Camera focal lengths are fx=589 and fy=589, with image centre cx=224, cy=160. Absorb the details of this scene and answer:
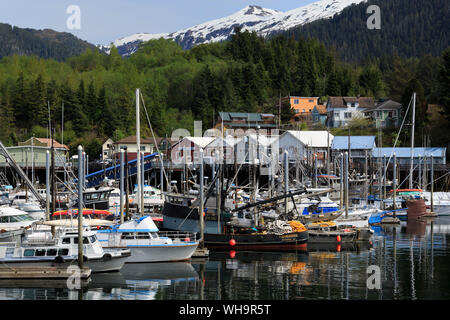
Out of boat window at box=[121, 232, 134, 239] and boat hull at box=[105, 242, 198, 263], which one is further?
boat window at box=[121, 232, 134, 239]

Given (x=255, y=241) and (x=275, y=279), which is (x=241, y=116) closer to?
(x=255, y=241)

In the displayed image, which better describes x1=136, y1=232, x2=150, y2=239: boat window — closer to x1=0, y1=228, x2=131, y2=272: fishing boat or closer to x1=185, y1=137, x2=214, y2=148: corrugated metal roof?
x1=0, y1=228, x2=131, y2=272: fishing boat

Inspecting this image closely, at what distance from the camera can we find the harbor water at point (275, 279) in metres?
30.6

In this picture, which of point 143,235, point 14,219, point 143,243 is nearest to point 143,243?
point 143,243

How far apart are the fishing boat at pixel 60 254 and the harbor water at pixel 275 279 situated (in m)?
0.88

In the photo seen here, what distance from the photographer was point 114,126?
447 ft

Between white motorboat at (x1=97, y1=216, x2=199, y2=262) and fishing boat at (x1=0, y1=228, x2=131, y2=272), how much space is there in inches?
124

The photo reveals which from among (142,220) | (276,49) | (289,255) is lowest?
(289,255)

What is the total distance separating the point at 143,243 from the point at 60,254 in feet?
20.9

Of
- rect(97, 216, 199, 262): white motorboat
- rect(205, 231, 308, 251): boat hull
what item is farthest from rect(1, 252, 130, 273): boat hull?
rect(205, 231, 308, 251): boat hull

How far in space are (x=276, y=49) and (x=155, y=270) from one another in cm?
15037

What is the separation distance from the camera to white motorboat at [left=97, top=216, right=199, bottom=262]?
126 feet
